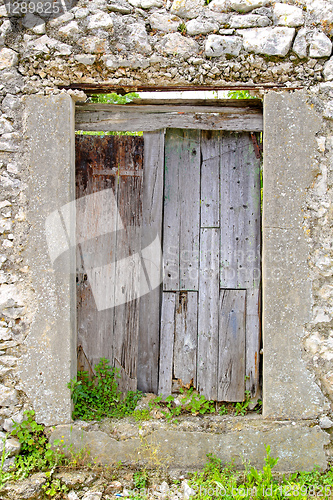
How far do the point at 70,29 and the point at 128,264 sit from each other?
1773mm

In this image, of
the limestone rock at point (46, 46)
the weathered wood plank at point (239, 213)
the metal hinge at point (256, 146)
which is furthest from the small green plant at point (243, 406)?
the limestone rock at point (46, 46)

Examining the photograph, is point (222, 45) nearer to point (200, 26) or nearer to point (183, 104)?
point (200, 26)

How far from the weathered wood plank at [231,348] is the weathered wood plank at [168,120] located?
1.36 meters

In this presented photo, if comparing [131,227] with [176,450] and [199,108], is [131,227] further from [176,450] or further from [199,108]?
[176,450]

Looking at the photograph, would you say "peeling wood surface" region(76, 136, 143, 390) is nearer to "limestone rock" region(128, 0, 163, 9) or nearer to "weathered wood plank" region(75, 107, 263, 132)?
"weathered wood plank" region(75, 107, 263, 132)

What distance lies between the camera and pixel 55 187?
100 inches

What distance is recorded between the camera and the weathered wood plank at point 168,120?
9.14ft

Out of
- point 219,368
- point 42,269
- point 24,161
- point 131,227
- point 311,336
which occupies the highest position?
point 24,161

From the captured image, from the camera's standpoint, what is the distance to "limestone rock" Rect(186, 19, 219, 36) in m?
2.51

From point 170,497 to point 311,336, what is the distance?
1442 millimetres

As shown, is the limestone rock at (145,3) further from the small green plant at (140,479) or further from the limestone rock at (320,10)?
the small green plant at (140,479)

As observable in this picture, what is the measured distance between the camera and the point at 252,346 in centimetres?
287

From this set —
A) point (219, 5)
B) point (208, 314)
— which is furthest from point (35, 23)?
point (208, 314)

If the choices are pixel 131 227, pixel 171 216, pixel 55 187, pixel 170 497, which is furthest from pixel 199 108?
pixel 170 497
